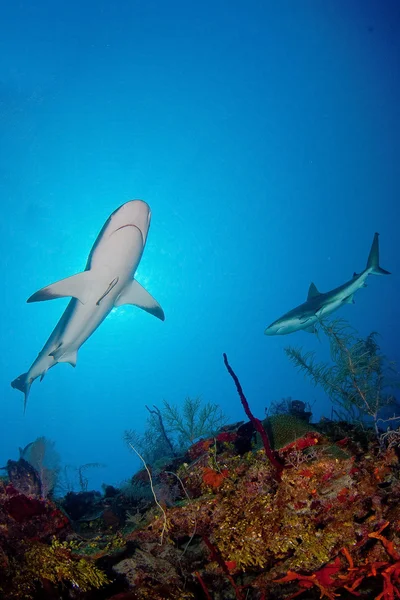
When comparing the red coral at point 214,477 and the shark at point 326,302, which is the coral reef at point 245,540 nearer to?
the red coral at point 214,477

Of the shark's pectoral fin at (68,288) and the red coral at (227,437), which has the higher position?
the shark's pectoral fin at (68,288)

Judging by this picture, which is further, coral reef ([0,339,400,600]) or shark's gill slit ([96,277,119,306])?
shark's gill slit ([96,277,119,306])

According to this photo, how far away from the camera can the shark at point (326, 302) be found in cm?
1285

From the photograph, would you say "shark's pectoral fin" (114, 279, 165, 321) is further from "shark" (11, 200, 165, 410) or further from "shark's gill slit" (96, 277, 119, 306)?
"shark's gill slit" (96, 277, 119, 306)

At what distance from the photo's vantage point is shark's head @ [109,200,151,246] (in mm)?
6770

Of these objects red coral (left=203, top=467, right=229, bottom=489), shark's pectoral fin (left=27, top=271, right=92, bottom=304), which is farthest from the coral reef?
shark's pectoral fin (left=27, top=271, right=92, bottom=304)

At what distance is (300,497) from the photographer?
Result: 396 centimetres

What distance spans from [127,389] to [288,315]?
13027cm

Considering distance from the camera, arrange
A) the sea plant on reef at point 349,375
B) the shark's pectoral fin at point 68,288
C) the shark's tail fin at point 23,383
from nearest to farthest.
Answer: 1. the sea plant on reef at point 349,375
2. the shark's pectoral fin at point 68,288
3. the shark's tail fin at point 23,383

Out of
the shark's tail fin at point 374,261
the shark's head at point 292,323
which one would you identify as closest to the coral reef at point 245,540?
the shark's head at point 292,323

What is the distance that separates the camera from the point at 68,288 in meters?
7.98

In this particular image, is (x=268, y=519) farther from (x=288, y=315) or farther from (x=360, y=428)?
(x=288, y=315)

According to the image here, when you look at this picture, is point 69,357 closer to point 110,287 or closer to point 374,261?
point 110,287

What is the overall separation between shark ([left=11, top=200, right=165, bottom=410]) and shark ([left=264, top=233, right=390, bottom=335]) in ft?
22.2
